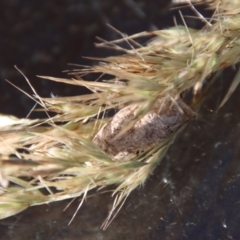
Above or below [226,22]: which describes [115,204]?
below

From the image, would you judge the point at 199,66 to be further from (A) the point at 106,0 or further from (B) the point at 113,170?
(A) the point at 106,0

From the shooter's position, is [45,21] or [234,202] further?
[45,21]

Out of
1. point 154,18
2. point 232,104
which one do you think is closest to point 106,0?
point 154,18

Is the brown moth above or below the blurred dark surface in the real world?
above

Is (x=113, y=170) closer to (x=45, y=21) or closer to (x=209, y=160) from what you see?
(x=209, y=160)

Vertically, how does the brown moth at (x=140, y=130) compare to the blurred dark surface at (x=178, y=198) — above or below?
above

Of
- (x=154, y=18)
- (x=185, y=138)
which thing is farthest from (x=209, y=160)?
(x=154, y=18)
